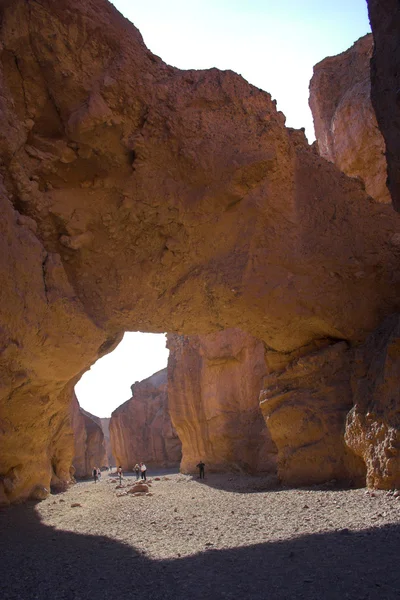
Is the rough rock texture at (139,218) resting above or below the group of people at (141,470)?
above

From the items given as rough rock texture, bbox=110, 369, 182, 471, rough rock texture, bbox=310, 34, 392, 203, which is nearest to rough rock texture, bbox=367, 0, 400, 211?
rough rock texture, bbox=310, 34, 392, 203

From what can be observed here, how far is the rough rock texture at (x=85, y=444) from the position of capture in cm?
2738

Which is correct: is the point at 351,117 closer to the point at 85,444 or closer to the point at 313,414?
the point at 313,414

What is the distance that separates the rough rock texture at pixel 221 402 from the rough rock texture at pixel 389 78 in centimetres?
1241

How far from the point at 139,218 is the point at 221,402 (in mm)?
11588

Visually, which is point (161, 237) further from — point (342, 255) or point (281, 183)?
point (342, 255)

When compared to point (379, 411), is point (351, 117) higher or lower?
higher

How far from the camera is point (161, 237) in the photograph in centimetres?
866

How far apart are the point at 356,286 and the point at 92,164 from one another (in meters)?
5.72

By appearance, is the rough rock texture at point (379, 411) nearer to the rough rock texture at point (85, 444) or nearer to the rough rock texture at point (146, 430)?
the rough rock texture at point (85, 444)

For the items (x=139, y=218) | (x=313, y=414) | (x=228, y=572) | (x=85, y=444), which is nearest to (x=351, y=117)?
(x=139, y=218)

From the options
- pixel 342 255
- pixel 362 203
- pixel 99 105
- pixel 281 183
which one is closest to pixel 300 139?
pixel 281 183

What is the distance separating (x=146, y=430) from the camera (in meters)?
33.9

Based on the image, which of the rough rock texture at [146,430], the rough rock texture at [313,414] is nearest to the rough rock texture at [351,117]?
the rough rock texture at [313,414]
